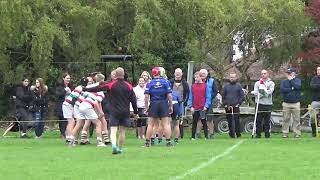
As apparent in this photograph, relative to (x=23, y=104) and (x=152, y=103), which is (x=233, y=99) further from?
(x=23, y=104)

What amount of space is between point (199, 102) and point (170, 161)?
851 centimetres

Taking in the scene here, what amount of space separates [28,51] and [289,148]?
49.1 feet

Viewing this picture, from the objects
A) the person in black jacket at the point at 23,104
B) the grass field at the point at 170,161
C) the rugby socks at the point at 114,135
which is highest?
the person in black jacket at the point at 23,104

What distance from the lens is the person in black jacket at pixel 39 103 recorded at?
953 inches

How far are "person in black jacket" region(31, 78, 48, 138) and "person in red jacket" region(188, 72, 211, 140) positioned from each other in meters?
5.11

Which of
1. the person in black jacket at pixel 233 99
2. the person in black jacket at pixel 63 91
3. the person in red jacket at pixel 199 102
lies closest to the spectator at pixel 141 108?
the person in red jacket at pixel 199 102

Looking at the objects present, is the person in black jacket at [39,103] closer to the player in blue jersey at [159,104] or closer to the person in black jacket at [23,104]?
the person in black jacket at [23,104]

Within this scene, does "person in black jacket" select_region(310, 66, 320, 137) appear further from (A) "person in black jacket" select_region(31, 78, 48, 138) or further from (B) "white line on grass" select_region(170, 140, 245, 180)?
(A) "person in black jacket" select_region(31, 78, 48, 138)

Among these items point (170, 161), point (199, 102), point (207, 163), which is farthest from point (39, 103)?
point (207, 163)

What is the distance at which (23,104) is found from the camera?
24578 millimetres

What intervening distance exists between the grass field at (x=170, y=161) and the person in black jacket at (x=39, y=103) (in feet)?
15.6

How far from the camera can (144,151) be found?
54.3 ft

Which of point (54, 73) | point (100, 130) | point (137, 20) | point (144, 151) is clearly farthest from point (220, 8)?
point (144, 151)

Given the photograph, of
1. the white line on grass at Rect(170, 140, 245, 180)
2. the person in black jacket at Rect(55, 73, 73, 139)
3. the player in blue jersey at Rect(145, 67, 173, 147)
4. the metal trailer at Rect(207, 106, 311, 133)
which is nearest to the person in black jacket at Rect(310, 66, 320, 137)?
the metal trailer at Rect(207, 106, 311, 133)
